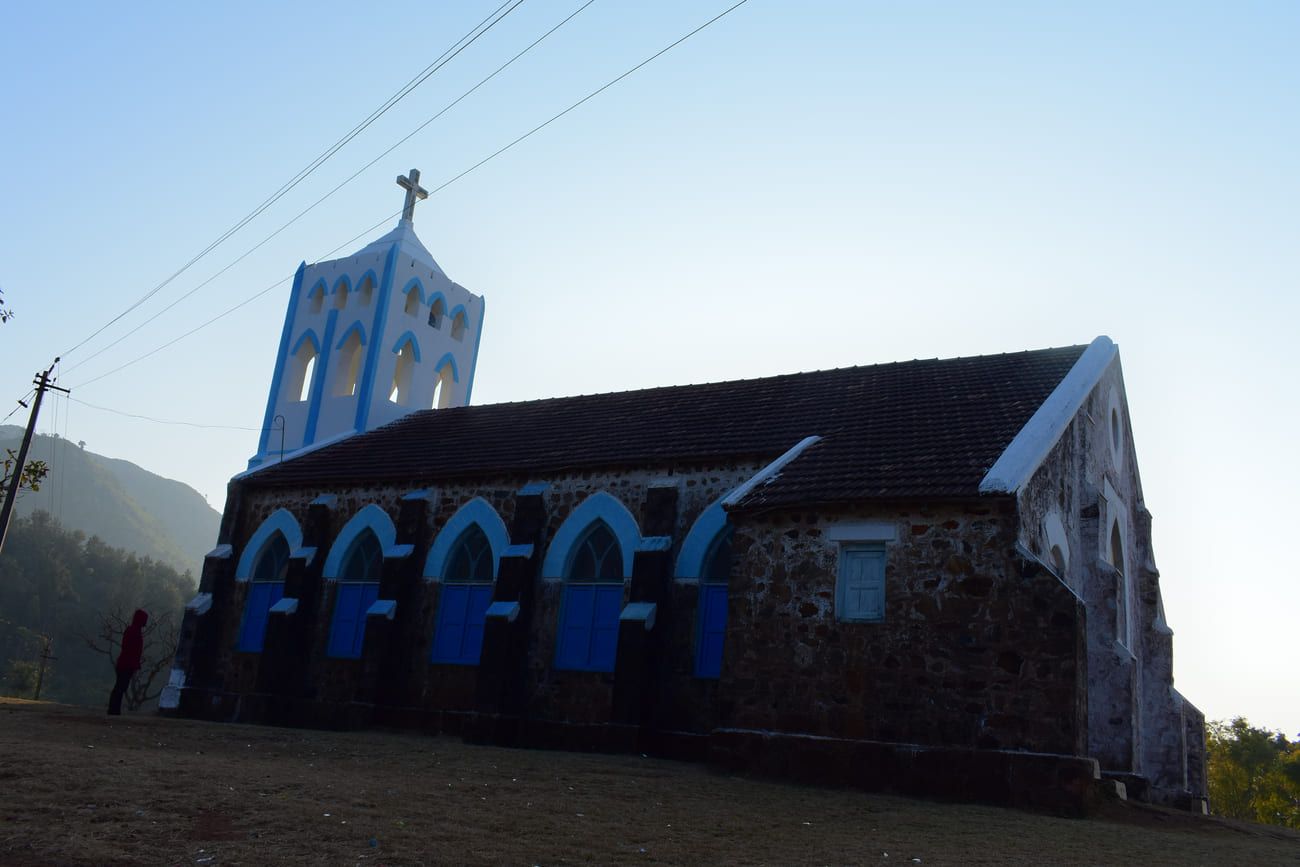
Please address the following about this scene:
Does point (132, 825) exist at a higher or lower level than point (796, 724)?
lower

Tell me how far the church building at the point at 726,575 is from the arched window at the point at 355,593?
69mm

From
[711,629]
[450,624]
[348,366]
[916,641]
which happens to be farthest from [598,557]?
[348,366]

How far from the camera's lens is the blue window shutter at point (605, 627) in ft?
53.7

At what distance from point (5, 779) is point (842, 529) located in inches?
349

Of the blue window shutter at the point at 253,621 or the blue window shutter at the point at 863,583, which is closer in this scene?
the blue window shutter at the point at 863,583

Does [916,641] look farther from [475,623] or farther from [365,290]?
[365,290]

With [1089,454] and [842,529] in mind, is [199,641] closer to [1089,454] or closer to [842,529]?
[842,529]

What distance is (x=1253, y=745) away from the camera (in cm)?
4556

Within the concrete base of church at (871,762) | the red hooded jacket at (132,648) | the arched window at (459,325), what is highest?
the arched window at (459,325)

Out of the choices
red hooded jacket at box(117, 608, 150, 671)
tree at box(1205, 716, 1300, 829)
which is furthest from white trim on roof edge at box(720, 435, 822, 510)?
tree at box(1205, 716, 1300, 829)

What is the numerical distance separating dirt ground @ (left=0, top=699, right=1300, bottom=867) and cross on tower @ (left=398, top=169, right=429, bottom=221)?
58.7ft

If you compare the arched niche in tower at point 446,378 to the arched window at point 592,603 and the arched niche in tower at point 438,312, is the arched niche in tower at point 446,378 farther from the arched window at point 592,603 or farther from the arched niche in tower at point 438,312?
the arched window at point 592,603

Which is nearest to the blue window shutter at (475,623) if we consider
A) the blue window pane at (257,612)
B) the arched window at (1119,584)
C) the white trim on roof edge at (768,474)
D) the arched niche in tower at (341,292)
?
the blue window pane at (257,612)

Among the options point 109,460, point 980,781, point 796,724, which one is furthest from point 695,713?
point 109,460
